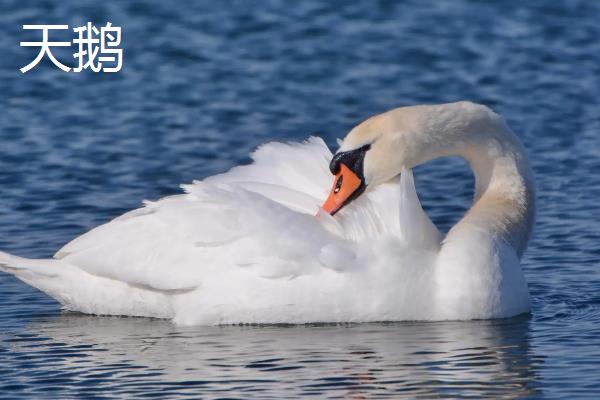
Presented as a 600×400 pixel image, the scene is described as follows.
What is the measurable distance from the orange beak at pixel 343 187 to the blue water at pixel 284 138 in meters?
0.88

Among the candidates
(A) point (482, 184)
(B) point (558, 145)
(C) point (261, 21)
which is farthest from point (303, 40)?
(A) point (482, 184)

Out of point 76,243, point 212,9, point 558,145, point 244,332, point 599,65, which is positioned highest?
point 212,9

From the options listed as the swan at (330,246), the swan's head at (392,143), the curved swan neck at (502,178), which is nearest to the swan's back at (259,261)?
the swan at (330,246)

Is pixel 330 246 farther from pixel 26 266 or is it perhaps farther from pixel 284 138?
pixel 284 138

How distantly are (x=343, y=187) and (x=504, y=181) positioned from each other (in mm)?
1313

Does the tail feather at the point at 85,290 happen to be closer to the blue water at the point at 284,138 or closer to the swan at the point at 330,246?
the swan at the point at 330,246

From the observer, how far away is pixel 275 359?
33.9 ft

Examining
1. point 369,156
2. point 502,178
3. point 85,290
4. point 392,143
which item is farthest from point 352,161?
point 85,290

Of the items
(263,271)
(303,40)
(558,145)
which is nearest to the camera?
(263,271)

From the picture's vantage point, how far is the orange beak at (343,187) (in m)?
11.5

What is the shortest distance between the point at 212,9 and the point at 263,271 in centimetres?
1422

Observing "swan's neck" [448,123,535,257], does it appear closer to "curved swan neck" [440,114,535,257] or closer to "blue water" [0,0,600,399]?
"curved swan neck" [440,114,535,257]

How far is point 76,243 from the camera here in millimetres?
12008

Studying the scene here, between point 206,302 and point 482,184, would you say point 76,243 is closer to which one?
point 206,302
